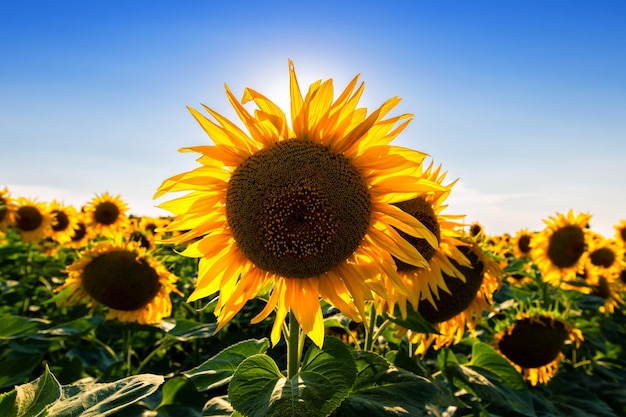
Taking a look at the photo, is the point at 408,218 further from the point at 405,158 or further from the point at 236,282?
the point at 236,282

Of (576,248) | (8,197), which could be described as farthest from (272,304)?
(8,197)

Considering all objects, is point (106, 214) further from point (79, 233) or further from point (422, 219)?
point (422, 219)

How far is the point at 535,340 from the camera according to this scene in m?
4.40

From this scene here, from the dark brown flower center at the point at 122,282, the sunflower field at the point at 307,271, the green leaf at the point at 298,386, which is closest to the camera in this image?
the green leaf at the point at 298,386

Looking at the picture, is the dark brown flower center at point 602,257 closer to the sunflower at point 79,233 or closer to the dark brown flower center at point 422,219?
the dark brown flower center at point 422,219

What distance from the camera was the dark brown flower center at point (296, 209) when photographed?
1.95 meters

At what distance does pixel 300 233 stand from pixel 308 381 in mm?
536

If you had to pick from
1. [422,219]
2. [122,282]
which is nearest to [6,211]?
[122,282]

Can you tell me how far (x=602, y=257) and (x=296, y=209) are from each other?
24.6 ft

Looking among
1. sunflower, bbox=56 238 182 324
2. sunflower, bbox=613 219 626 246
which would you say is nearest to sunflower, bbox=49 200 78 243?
sunflower, bbox=56 238 182 324

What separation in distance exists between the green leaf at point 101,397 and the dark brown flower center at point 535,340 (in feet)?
12.1

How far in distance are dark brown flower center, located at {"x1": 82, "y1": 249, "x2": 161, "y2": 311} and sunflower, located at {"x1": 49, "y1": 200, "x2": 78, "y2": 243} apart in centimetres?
556

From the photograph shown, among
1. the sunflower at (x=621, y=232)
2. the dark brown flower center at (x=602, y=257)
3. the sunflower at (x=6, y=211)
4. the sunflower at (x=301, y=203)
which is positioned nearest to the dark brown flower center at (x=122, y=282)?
the sunflower at (x=301, y=203)

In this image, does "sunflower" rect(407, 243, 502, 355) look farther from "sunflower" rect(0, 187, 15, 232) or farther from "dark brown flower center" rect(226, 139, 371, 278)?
"sunflower" rect(0, 187, 15, 232)
